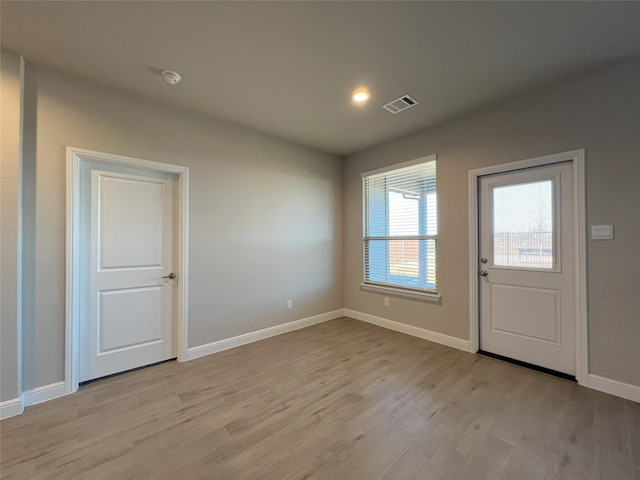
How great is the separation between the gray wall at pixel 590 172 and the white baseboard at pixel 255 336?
1.61m

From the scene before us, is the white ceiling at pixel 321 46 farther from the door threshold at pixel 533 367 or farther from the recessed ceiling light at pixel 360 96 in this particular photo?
the door threshold at pixel 533 367

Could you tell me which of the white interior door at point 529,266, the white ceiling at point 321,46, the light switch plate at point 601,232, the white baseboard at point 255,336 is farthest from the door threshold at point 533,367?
the white ceiling at point 321,46

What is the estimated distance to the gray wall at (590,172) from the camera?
218 cm

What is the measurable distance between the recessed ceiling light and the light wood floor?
9.03 ft

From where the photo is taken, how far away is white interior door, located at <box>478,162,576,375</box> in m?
2.53

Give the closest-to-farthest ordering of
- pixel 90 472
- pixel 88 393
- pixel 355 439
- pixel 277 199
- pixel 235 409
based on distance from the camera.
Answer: pixel 90 472 < pixel 355 439 < pixel 235 409 < pixel 88 393 < pixel 277 199

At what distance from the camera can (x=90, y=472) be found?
150 centimetres

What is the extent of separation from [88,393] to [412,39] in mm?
3849

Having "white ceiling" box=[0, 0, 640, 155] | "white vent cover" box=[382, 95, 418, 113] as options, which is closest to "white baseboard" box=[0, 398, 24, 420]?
"white ceiling" box=[0, 0, 640, 155]

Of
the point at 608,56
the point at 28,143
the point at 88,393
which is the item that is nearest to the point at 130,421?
the point at 88,393

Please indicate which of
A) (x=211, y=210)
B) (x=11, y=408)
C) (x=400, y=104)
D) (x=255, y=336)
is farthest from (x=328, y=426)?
(x=400, y=104)

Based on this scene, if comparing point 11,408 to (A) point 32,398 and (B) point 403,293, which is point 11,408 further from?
(B) point 403,293

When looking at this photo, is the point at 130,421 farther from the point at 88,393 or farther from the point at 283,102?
the point at 283,102

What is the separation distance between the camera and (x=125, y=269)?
8.73ft
